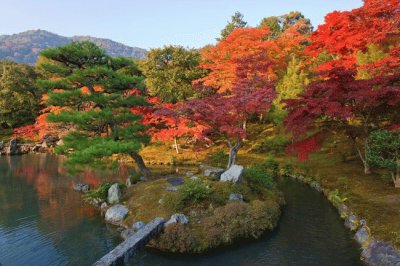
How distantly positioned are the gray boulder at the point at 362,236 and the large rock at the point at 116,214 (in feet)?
29.5

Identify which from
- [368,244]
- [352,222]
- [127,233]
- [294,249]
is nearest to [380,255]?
[368,244]

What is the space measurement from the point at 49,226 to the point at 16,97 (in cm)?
3475

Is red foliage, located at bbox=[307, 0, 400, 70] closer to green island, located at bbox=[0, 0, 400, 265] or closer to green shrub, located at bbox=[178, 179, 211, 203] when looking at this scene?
green island, located at bbox=[0, 0, 400, 265]

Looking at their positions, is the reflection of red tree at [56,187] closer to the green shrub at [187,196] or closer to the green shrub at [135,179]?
the green shrub at [135,179]

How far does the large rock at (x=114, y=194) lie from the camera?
14.9 metres

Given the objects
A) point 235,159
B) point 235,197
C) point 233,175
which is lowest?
point 235,197

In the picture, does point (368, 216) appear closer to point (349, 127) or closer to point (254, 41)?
point (349, 127)

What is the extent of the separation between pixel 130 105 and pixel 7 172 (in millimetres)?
14760

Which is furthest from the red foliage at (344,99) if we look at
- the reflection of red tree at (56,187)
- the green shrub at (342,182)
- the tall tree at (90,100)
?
the reflection of red tree at (56,187)

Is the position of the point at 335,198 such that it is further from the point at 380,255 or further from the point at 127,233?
the point at 127,233

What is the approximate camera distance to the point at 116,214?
13547 millimetres

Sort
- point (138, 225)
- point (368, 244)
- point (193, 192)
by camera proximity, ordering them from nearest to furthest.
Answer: point (368, 244), point (138, 225), point (193, 192)

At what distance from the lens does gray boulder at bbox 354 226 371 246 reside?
10653 mm

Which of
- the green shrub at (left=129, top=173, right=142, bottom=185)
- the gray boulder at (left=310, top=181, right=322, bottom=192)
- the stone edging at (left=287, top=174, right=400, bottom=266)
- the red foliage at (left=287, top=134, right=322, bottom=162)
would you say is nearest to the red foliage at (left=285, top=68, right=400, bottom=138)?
the red foliage at (left=287, top=134, right=322, bottom=162)
